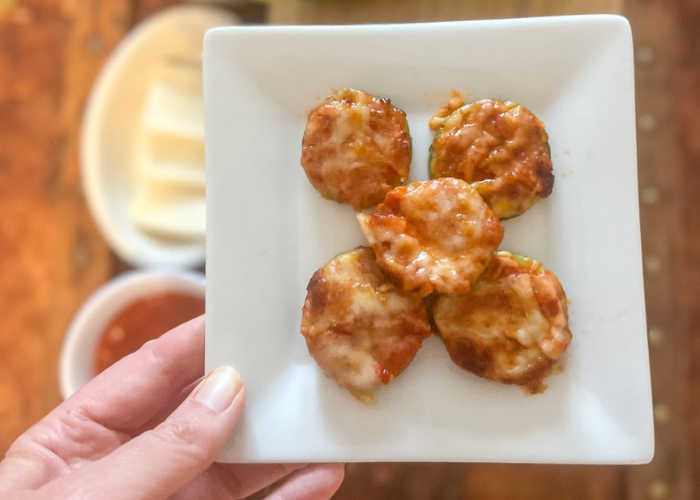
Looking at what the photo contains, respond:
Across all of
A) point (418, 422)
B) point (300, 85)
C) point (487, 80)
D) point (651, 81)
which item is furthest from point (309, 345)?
point (651, 81)

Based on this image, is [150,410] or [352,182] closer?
[352,182]

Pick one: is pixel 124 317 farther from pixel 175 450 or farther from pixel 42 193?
pixel 175 450

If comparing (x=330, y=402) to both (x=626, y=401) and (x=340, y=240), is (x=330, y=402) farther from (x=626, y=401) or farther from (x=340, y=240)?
(x=626, y=401)

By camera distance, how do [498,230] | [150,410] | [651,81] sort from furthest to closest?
[651,81]
[150,410]
[498,230]

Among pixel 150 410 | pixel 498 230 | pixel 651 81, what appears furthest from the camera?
pixel 651 81

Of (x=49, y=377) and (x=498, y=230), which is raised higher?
(x=498, y=230)

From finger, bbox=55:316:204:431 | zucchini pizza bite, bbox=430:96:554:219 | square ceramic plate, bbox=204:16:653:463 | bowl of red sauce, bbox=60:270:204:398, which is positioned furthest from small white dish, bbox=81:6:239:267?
zucchini pizza bite, bbox=430:96:554:219

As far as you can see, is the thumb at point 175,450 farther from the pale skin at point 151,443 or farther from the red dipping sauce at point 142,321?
the red dipping sauce at point 142,321
